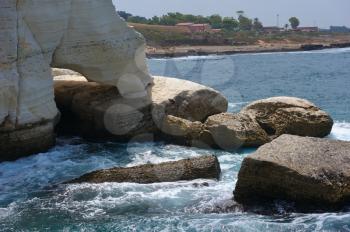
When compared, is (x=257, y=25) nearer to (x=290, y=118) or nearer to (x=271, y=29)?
(x=271, y=29)

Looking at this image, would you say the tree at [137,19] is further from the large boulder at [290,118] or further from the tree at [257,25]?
the large boulder at [290,118]

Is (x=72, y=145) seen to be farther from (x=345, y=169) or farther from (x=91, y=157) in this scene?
(x=345, y=169)

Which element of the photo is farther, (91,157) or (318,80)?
(318,80)

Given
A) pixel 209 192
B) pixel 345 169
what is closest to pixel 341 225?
pixel 345 169

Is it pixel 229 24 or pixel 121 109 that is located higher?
pixel 229 24

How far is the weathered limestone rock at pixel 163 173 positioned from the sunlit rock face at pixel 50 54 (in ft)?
10.3

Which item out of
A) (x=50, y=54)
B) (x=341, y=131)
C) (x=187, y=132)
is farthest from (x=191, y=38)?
(x=50, y=54)

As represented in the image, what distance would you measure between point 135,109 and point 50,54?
3.57m

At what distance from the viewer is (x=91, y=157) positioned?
16.8m

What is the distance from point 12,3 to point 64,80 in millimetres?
5987

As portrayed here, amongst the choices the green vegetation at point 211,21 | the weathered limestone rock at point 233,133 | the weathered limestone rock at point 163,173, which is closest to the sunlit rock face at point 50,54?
the weathered limestone rock at point 163,173

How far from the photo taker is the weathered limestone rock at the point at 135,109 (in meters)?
18.6

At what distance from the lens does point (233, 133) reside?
17.5 metres

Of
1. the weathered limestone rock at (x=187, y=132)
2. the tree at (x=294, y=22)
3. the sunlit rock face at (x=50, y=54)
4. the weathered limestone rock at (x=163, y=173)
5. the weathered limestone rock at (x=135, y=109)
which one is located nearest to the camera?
the weathered limestone rock at (x=163, y=173)
